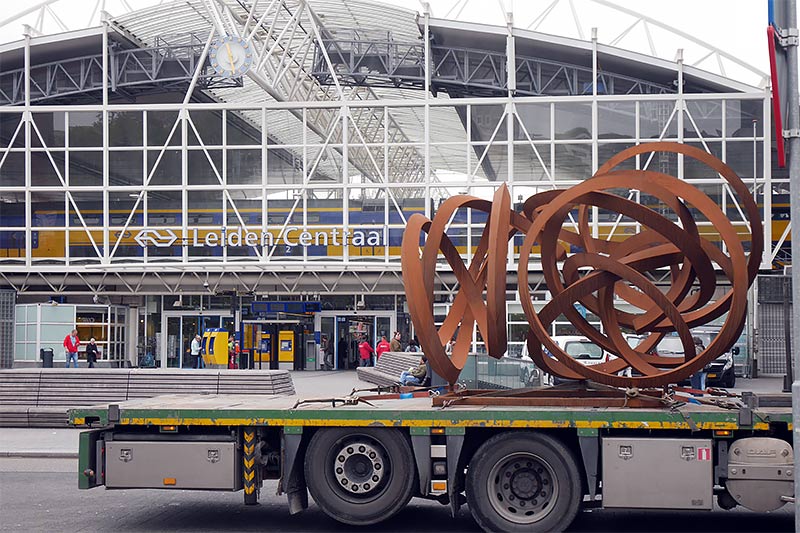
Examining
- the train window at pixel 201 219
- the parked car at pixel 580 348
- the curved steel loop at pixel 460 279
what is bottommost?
the parked car at pixel 580 348

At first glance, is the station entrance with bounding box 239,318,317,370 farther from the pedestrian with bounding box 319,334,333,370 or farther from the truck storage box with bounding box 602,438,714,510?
the truck storage box with bounding box 602,438,714,510

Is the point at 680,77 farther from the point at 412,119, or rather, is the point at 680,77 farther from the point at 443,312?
the point at 412,119

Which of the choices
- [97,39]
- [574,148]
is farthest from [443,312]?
[97,39]

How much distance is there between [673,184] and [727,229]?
2.56 ft

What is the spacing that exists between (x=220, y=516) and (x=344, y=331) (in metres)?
29.0

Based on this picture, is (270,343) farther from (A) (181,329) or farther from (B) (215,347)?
(A) (181,329)

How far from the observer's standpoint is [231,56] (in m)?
32.2

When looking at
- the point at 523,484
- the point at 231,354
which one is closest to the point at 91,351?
the point at 231,354

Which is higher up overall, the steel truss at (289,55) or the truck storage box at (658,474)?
the steel truss at (289,55)

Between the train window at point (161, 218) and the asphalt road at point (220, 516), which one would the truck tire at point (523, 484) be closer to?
the asphalt road at point (220, 516)

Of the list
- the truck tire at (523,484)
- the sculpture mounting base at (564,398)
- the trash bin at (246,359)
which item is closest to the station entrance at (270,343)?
the trash bin at (246,359)

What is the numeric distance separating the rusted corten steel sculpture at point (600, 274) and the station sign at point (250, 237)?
2046 centimetres

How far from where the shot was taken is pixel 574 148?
1321 inches

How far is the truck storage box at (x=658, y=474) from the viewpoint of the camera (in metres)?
10.0
